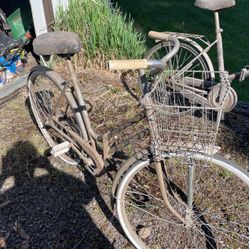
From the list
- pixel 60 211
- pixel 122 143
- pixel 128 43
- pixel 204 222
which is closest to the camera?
pixel 122 143

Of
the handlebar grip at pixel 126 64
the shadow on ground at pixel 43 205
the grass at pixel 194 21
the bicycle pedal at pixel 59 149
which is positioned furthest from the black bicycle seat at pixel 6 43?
the handlebar grip at pixel 126 64

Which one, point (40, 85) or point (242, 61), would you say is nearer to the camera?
point (40, 85)

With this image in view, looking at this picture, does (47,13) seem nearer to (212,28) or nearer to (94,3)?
(94,3)

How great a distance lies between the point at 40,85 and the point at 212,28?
9.89 feet

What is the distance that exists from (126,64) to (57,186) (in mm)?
1819

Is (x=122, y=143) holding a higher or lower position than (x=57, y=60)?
higher

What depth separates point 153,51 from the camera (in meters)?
3.91

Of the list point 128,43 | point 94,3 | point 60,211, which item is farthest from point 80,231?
point 94,3

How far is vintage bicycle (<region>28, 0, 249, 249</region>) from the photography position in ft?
6.58

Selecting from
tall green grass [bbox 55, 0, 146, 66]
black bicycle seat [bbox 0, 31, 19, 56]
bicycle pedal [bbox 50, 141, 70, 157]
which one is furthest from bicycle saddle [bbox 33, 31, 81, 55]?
black bicycle seat [bbox 0, 31, 19, 56]

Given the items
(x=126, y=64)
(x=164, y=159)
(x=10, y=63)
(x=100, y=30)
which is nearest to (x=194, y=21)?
(x=100, y=30)

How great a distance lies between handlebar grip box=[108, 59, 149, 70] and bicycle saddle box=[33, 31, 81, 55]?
863mm

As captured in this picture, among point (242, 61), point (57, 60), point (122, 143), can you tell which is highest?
point (122, 143)

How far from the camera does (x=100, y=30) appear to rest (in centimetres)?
435
